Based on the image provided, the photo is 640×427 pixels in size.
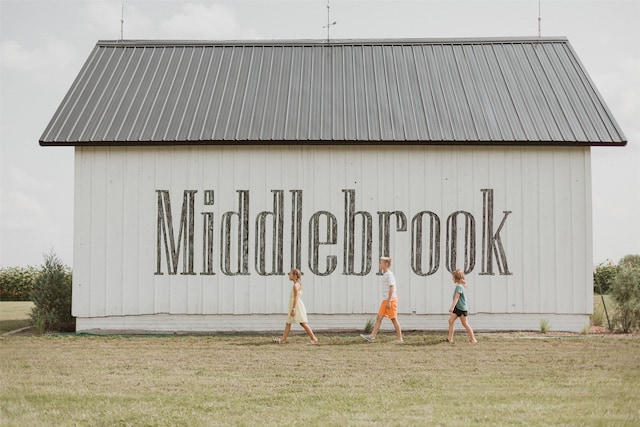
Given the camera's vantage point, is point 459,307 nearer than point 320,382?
No

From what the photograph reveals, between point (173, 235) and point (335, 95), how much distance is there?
5.37 metres

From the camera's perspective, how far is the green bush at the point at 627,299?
51.1ft

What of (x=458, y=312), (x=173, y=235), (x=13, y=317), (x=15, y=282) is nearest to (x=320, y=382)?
(x=458, y=312)

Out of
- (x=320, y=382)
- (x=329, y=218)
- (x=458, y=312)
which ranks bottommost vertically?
(x=320, y=382)

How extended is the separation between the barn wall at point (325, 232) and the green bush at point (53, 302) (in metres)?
1.02

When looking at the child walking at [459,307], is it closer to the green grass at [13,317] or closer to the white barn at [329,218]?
the white barn at [329,218]

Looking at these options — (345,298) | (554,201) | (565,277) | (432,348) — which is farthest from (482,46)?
(432,348)

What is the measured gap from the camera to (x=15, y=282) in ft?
93.6

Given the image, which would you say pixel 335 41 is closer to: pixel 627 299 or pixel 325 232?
pixel 325 232

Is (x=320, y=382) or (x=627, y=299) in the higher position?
(x=627, y=299)

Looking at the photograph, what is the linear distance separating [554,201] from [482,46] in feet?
18.7

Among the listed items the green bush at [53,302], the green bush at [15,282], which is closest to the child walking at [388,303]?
the green bush at [53,302]

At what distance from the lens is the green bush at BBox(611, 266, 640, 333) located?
15.6 m

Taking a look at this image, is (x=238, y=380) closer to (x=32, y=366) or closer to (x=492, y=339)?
(x=32, y=366)
